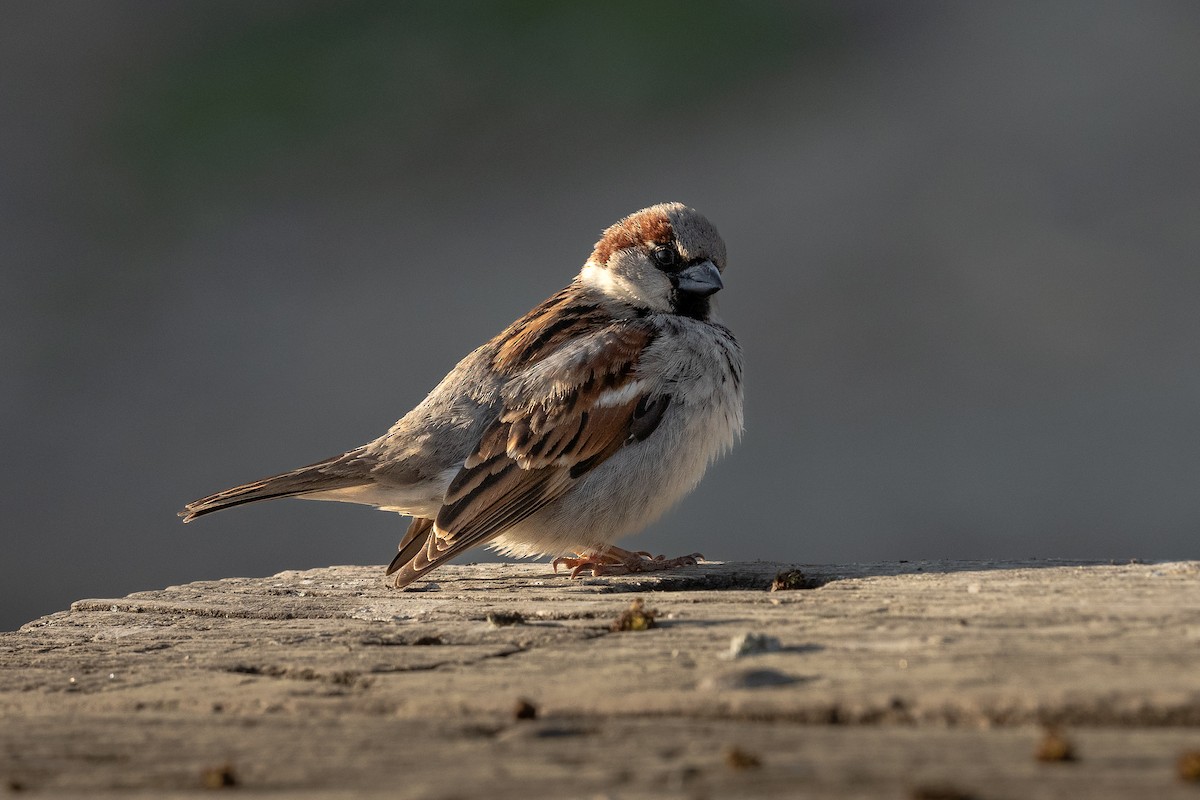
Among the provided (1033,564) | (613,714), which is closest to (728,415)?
(1033,564)

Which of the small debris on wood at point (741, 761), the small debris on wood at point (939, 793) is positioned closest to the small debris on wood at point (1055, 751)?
the small debris on wood at point (939, 793)

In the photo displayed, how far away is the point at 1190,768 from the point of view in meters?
1.17

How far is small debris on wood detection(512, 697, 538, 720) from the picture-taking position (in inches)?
60.7

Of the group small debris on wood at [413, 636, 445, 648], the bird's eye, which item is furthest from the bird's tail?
small debris on wood at [413, 636, 445, 648]

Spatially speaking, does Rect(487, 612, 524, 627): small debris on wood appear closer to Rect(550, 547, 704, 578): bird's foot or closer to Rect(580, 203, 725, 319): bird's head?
Rect(550, 547, 704, 578): bird's foot

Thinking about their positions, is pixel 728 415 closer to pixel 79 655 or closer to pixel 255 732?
pixel 79 655

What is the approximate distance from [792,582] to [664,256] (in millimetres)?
2003

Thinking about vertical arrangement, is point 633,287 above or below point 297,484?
above

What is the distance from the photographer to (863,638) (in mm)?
1856

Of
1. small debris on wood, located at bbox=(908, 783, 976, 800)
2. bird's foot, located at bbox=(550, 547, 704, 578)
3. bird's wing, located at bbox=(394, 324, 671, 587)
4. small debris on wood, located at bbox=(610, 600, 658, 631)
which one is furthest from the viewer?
bird's wing, located at bbox=(394, 324, 671, 587)

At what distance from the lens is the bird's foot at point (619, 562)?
3.53 m

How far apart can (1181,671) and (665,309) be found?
3.02 metres

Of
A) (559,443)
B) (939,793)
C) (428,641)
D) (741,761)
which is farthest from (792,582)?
(939,793)

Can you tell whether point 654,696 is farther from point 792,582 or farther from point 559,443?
point 559,443
